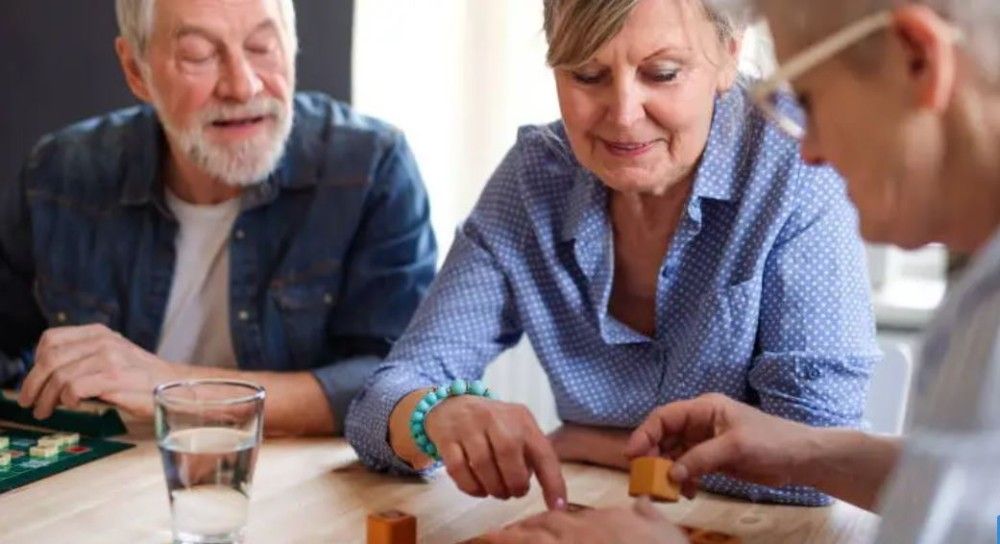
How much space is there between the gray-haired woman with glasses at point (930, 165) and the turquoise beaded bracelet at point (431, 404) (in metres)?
0.59

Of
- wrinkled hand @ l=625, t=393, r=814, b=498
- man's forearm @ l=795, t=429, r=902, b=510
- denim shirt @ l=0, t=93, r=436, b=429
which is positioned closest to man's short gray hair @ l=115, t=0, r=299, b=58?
denim shirt @ l=0, t=93, r=436, b=429

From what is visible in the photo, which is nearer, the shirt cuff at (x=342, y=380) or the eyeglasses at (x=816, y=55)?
the eyeglasses at (x=816, y=55)

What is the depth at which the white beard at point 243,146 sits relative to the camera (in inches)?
77.0

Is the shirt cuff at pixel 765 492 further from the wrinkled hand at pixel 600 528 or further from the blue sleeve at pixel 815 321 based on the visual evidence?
the wrinkled hand at pixel 600 528

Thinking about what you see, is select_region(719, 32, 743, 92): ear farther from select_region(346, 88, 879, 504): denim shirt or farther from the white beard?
the white beard

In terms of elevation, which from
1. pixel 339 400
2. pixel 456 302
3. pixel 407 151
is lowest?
pixel 339 400

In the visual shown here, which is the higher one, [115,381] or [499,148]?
[499,148]

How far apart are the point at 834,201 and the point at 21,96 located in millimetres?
1729

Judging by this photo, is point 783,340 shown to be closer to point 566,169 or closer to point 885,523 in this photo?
point 566,169

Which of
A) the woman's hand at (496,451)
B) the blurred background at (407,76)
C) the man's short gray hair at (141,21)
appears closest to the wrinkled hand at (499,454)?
the woman's hand at (496,451)

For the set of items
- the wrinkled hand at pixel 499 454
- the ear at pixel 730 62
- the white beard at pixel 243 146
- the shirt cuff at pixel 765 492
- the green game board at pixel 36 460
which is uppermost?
the ear at pixel 730 62

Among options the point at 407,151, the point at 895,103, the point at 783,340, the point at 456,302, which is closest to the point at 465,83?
the point at 407,151

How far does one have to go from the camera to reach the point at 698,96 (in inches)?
59.8

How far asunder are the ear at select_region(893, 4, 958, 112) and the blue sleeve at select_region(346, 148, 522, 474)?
85cm
